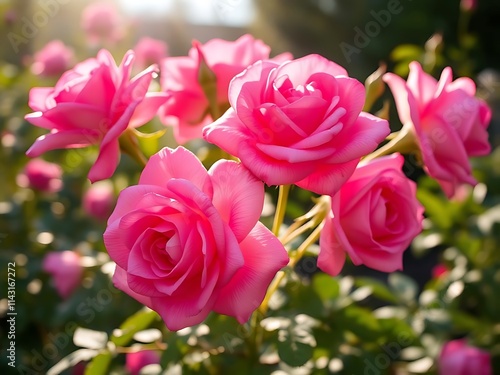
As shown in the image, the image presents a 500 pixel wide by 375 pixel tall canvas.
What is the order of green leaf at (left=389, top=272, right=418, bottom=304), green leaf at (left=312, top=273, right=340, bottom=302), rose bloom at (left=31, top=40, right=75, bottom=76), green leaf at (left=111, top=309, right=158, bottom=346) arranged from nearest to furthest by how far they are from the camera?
green leaf at (left=111, top=309, right=158, bottom=346) → green leaf at (left=312, top=273, right=340, bottom=302) → green leaf at (left=389, top=272, right=418, bottom=304) → rose bloom at (left=31, top=40, right=75, bottom=76)

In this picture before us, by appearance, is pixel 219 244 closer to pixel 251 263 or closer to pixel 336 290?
pixel 251 263

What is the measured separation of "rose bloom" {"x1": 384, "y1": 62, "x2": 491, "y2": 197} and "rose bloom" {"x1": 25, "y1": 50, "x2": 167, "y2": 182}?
36cm

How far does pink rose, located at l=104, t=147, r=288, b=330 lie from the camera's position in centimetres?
57

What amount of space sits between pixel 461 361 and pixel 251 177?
0.81m

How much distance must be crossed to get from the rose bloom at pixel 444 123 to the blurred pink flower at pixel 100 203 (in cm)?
111

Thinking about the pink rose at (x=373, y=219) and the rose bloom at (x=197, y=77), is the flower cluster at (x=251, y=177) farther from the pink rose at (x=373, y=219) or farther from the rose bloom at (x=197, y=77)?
the rose bloom at (x=197, y=77)

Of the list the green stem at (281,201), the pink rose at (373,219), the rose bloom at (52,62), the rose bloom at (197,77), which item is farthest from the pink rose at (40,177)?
the pink rose at (373,219)

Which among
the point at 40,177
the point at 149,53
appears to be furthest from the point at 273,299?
the point at 149,53

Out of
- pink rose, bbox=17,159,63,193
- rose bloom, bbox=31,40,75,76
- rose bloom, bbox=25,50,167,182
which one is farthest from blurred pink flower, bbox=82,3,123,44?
rose bloom, bbox=25,50,167,182

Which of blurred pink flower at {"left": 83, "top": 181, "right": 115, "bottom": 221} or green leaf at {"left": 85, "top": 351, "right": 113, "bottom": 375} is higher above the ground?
green leaf at {"left": 85, "top": 351, "right": 113, "bottom": 375}

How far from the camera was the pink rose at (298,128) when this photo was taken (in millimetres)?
594

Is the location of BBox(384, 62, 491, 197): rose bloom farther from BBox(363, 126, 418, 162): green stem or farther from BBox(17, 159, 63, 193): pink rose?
BBox(17, 159, 63, 193): pink rose

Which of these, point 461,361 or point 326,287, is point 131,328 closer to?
point 326,287

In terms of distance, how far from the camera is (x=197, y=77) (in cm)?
88
